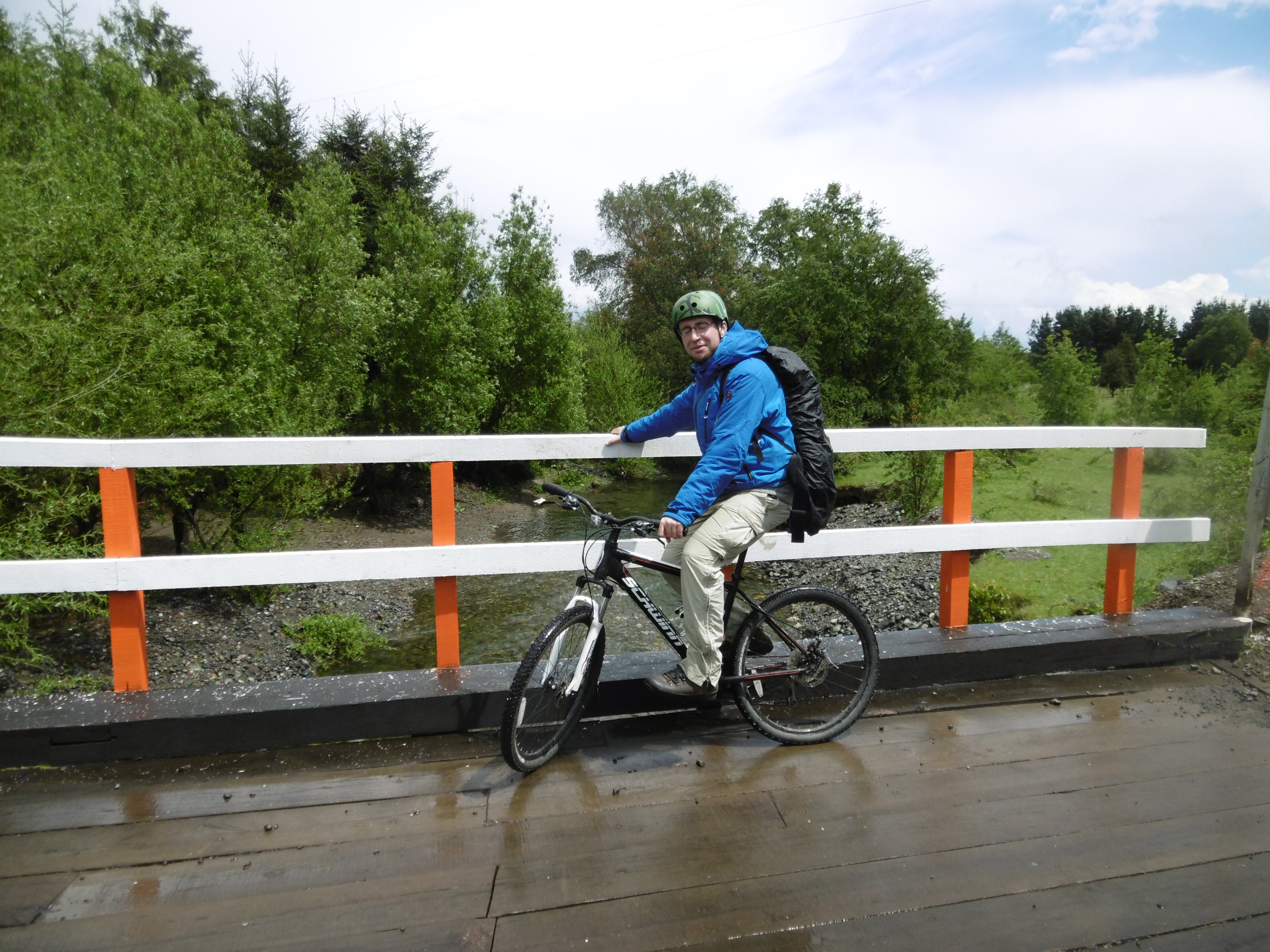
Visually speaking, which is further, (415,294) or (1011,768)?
(415,294)

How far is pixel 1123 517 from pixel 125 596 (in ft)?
14.0

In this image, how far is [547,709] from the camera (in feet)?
9.46

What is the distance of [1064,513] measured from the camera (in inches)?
580

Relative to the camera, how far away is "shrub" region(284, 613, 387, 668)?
408 inches

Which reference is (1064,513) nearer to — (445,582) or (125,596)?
(445,582)

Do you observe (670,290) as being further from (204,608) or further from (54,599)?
(54,599)

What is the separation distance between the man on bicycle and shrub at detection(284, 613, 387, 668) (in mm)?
8281

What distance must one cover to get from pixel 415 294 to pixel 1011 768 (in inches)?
747

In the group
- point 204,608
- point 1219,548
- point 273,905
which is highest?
point 273,905

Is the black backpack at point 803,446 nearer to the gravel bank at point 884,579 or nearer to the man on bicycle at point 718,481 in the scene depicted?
the man on bicycle at point 718,481

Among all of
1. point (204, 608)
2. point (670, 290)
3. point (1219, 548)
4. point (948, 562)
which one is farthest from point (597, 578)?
point (670, 290)

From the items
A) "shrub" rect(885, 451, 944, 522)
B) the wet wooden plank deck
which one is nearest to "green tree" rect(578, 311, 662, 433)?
"shrub" rect(885, 451, 944, 522)

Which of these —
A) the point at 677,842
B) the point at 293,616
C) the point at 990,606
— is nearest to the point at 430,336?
the point at 293,616

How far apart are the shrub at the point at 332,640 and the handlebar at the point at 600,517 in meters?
8.31
